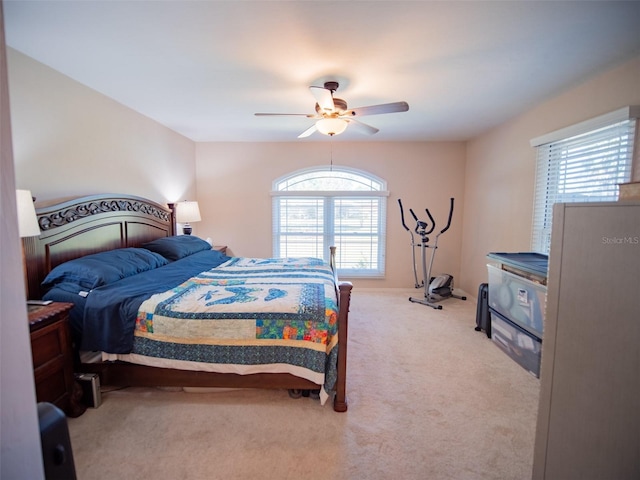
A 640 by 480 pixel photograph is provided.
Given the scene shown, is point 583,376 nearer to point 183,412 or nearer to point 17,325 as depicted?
point 17,325

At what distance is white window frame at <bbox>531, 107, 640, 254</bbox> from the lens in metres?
2.20

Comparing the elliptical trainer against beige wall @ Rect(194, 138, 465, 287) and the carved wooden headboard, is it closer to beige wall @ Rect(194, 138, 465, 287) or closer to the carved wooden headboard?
beige wall @ Rect(194, 138, 465, 287)

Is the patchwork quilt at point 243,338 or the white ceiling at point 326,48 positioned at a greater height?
the white ceiling at point 326,48

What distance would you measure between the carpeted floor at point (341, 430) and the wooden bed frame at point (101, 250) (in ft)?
0.51

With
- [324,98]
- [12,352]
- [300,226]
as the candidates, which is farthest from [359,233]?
[12,352]

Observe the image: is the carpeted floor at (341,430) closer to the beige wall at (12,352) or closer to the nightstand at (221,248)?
the beige wall at (12,352)

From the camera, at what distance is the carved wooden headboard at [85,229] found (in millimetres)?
2158

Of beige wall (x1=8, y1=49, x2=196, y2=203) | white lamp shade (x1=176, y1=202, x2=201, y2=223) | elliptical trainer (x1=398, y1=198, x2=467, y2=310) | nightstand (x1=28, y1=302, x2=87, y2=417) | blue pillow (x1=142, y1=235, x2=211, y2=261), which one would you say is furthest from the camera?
elliptical trainer (x1=398, y1=198, x2=467, y2=310)

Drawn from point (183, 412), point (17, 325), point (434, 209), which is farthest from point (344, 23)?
point (434, 209)

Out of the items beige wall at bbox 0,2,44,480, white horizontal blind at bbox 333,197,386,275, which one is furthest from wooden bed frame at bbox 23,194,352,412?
white horizontal blind at bbox 333,197,386,275

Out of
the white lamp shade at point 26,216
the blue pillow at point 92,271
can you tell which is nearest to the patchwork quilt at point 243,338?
the blue pillow at point 92,271

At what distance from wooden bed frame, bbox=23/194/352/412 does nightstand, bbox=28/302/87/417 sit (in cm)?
21

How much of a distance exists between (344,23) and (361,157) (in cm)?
301

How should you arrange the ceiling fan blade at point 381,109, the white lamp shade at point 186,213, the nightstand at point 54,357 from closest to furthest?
the nightstand at point 54,357 → the ceiling fan blade at point 381,109 → the white lamp shade at point 186,213
